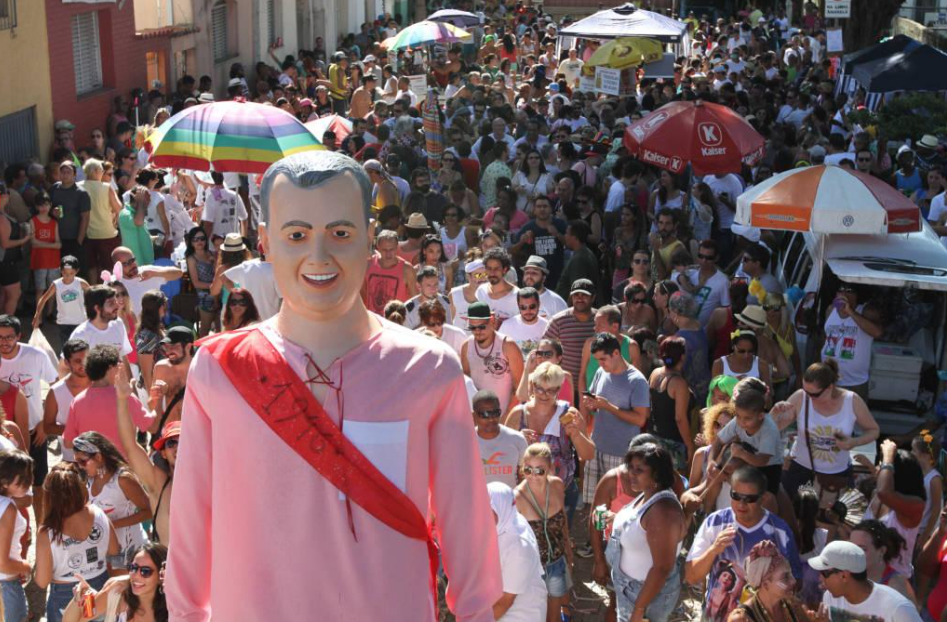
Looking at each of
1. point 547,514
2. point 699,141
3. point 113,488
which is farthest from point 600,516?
point 699,141

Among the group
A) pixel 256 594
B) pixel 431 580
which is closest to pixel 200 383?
pixel 256 594

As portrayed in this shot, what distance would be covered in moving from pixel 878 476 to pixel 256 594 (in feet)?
16.6

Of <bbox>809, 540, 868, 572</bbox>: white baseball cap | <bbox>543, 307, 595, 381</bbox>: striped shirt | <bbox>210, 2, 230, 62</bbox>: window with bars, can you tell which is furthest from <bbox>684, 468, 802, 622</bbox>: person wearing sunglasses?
<bbox>210, 2, 230, 62</bbox>: window with bars

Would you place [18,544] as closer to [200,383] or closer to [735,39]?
[200,383]

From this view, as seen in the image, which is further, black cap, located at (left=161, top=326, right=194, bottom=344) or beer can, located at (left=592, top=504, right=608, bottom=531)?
black cap, located at (left=161, top=326, right=194, bottom=344)

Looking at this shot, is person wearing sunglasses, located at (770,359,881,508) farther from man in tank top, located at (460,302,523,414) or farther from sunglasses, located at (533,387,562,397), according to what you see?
man in tank top, located at (460,302,523,414)

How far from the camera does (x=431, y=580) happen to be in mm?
3629

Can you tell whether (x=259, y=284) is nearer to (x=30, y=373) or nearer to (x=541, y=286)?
(x=30, y=373)

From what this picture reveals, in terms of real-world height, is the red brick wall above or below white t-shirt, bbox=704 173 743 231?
above

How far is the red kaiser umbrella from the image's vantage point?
12703 mm

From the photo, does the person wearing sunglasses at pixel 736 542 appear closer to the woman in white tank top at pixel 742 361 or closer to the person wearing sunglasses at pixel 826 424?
the person wearing sunglasses at pixel 826 424

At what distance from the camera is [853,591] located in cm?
611

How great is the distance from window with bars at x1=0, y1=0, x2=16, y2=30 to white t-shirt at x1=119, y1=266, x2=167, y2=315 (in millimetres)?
8510

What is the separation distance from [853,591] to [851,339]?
391cm
